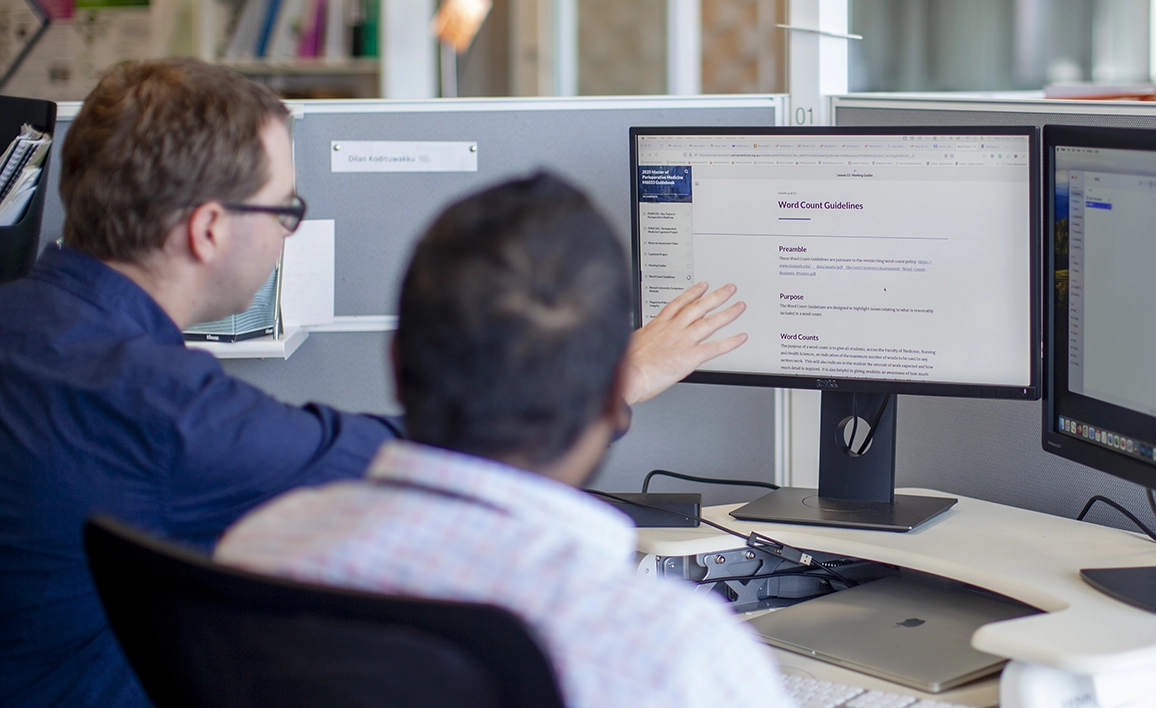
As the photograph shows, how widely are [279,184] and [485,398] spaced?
0.64 meters

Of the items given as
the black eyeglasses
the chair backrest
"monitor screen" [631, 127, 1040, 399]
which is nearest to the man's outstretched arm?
"monitor screen" [631, 127, 1040, 399]

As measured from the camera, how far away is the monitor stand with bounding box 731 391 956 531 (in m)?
1.31

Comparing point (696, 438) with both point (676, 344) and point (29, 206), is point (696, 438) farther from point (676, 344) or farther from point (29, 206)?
point (29, 206)

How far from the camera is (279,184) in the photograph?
1108 millimetres

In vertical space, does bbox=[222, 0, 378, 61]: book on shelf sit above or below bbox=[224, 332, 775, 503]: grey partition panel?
above

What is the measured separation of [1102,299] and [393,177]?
2.96ft

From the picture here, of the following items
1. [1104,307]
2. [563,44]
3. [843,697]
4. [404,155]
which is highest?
[563,44]

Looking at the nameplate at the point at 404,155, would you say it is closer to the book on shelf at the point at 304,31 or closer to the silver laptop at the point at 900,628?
the silver laptop at the point at 900,628

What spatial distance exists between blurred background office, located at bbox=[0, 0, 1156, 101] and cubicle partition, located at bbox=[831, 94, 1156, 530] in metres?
0.94

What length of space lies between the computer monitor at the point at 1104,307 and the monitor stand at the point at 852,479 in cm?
20

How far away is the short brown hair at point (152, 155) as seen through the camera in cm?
103

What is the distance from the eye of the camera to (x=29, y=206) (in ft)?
4.67

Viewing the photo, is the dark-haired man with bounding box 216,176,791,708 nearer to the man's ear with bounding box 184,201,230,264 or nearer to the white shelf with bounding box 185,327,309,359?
the man's ear with bounding box 184,201,230,264

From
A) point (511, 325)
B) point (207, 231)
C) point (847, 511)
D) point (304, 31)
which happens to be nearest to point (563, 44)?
point (304, 31)
